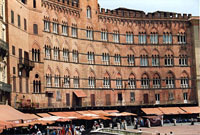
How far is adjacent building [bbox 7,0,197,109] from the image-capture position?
63125 mm

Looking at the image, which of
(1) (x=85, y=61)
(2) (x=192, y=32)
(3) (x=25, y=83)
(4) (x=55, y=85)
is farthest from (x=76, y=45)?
(2) (x=192, y=32)

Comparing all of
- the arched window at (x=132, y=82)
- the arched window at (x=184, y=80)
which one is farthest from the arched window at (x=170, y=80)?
the arched window at (x=132, y=82)

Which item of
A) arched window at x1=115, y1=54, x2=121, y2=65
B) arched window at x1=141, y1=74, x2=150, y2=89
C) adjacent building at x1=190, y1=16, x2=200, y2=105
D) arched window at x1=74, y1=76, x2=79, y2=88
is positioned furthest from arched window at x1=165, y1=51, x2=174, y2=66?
arched window at x1=74, y1=76, x2=79, y2=88

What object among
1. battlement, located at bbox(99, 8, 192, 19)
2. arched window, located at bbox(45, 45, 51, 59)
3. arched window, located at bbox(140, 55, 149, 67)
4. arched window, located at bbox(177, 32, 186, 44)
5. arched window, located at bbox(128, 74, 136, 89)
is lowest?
arched window, located at bbox(128, 74, 136, 89)

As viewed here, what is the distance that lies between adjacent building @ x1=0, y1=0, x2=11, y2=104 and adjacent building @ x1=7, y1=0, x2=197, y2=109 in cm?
99

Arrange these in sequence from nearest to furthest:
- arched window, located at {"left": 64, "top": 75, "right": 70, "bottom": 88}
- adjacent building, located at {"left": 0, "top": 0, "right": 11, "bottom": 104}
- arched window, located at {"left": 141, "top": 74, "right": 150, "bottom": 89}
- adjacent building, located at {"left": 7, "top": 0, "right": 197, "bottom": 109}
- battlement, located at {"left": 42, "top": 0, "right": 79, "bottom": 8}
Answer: adjacent building, located at {"left": 0, "top": 0, "right": 11, "bottom": 104} < adjacent building, located at {"left": 7, "top": 0, "right": 197, "bottom": 109} < arched window, located at {"left": 64, "top": 75, "right": 70, "bottom": 88} < battlement, located at {"left": 42, "top": 0, "right": 79, "bottom": 8} < arched window, located at {"left": 141, "top": 74, "right": 150, "bottom": 89}

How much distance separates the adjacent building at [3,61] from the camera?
5429cm

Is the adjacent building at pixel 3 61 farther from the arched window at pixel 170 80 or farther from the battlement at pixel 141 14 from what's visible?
the arched window at pixel 170 80

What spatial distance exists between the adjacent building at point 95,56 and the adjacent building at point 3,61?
0.99m

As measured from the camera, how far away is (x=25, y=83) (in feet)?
204

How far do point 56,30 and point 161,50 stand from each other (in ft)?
74.3

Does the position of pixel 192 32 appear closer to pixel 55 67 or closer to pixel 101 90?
pixel 101 90

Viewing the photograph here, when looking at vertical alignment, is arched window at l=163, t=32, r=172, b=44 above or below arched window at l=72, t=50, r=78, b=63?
above

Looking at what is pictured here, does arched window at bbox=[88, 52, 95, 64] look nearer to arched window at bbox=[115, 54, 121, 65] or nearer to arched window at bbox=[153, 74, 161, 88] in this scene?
arched window at bbox=[115, 54, 121, 65]
